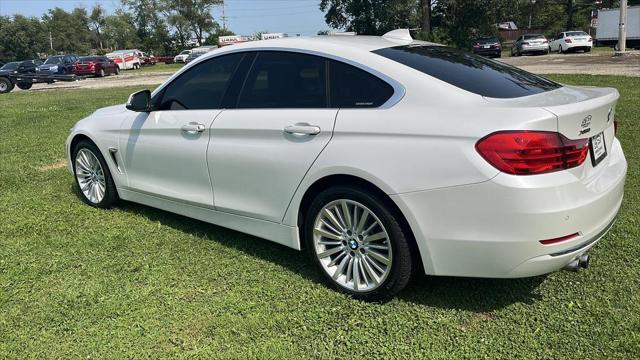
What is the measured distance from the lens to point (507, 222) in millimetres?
2771

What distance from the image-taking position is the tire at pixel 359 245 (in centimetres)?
316

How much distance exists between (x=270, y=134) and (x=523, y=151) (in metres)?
1.63

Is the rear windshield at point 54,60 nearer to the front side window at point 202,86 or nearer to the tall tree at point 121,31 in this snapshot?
the front side window at point 202,86

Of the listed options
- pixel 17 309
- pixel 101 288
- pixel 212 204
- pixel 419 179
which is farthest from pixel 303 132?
pixel 17 309

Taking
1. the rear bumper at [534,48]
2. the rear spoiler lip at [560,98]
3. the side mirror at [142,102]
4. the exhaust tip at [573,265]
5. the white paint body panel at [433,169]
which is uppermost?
the side mirror at [142,102]

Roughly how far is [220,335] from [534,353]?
1.72m

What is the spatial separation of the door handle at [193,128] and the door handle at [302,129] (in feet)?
2.87

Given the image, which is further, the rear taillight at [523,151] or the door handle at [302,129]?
the door handle at [302,129]

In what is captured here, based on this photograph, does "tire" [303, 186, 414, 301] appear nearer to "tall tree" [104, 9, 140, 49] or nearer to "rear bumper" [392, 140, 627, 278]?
"rear bumper" [392, 140, 627, 278]

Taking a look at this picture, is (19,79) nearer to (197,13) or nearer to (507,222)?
(507,222)

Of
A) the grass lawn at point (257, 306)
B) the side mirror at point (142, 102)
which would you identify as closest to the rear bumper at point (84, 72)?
the grass lawn at point (257, 306)

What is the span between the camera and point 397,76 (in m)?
3.23

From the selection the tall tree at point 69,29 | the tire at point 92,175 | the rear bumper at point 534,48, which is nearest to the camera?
the tire at point 92,175

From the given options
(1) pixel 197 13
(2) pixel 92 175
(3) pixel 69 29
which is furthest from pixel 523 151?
(3) pixel 69 29
